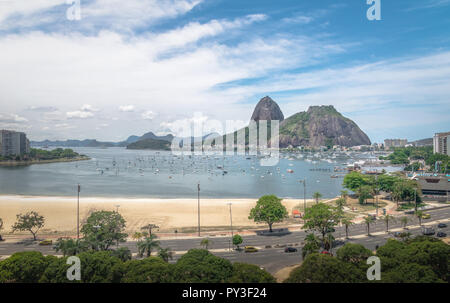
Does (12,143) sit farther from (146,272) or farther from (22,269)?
(146,272)

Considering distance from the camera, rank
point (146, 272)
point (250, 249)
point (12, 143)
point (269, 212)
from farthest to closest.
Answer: point (12, 143), point (269, 212), point (250, 249), point (146, 272)

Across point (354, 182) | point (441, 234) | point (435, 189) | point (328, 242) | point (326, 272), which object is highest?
point (354, 182)

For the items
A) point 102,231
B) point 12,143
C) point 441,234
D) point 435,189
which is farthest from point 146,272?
point 12,143

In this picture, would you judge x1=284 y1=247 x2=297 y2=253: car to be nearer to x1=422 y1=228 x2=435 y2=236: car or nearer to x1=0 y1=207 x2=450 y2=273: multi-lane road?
x1=0 y1=207 x2=450 y2=273: multi-lane road

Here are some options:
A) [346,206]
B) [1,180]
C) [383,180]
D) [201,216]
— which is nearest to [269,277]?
[201,216]

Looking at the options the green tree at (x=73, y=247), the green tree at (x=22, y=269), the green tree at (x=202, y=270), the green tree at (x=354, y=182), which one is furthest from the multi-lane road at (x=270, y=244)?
the green tree at (x=354, y=182)

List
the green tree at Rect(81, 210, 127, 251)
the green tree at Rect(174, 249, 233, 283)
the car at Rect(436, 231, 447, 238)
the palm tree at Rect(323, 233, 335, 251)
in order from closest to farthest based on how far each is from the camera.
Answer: the green tree at Rect(174, 249, 233, 283) → the green tree at Rect(81, 210, 127, 251) → the palm tree at Rect(323, 233, 335, 251) → the car at Rect(436, 231, 447, 238)

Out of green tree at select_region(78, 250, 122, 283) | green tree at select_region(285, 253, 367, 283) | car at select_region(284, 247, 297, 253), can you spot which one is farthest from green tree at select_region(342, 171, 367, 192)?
green tree at select_region(78, 250, 122, 283)
